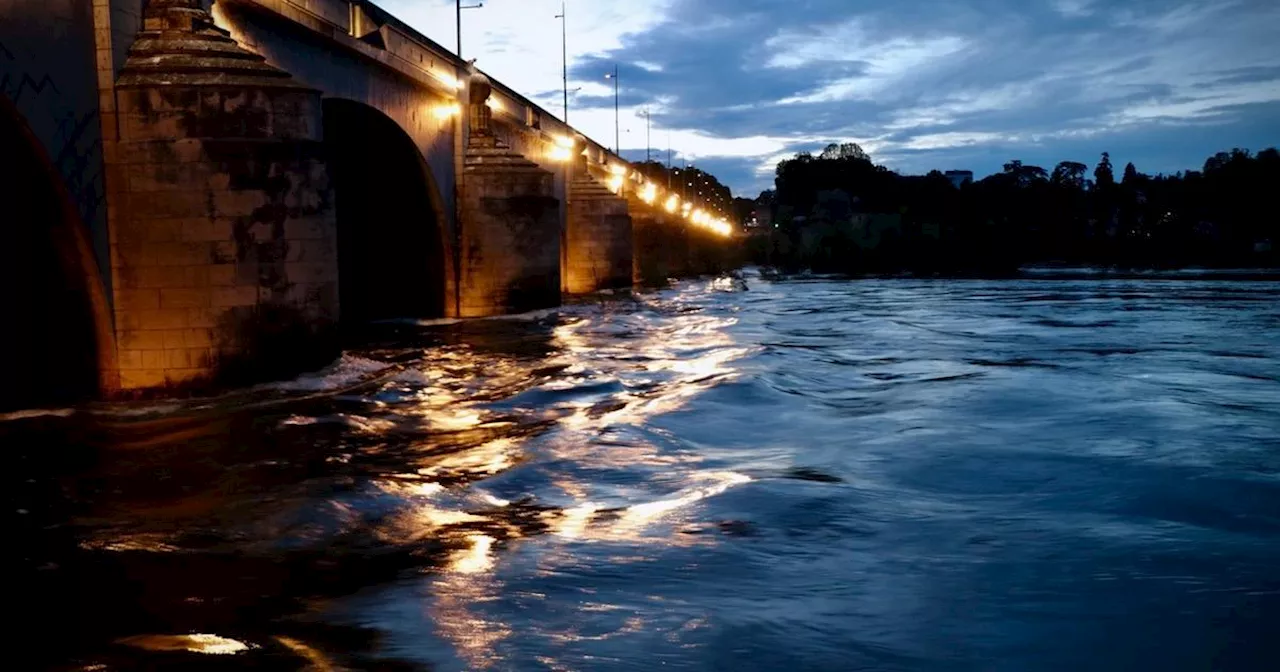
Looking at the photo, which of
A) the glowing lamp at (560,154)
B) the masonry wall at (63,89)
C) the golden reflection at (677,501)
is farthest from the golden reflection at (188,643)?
the glowing lamp at (560,154)

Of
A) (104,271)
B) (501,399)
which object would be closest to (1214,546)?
(501,399)

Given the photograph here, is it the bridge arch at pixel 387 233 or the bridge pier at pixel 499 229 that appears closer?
the bridge arch at pixel 387 233

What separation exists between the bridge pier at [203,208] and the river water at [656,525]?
89 cm

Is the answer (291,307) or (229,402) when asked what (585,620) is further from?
(291,307)

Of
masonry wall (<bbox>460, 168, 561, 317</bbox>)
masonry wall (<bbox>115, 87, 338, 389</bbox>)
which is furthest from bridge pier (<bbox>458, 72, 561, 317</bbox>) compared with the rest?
masonry wall (<bbox>115, 87, 338, 389</bbox>)

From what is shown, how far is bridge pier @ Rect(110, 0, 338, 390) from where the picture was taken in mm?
13359

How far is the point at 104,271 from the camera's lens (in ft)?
43.3

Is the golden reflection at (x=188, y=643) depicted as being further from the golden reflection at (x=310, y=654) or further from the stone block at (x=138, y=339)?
the stone block at (x=138, y=339)

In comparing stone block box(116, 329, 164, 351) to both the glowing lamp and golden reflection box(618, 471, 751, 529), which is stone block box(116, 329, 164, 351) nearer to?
golden reflection box(618, 471, 751, 529)

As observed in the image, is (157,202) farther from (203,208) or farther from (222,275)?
(222,275)

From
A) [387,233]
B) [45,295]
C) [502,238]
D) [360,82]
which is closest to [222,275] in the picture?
[45,295]

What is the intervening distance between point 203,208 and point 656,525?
8817 millimetres

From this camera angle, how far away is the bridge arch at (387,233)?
1080 inches

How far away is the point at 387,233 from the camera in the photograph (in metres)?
29.2
